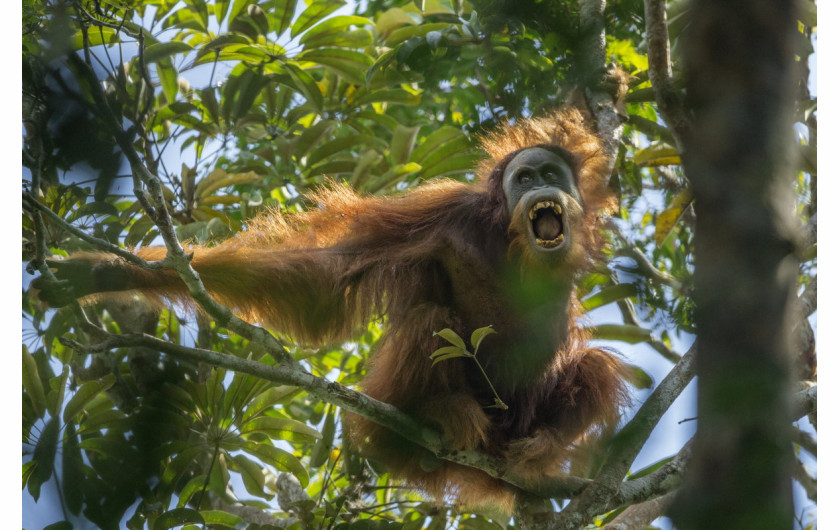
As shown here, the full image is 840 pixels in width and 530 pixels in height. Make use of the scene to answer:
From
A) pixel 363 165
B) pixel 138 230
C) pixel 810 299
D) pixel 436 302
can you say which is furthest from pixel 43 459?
pixel 810 299

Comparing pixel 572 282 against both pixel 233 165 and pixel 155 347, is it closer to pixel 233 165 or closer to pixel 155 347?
pixel 155 347

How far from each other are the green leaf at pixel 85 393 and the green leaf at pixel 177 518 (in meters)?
0.59

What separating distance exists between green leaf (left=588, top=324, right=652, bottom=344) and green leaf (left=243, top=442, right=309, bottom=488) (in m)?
1.89

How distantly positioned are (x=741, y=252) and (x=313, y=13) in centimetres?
403

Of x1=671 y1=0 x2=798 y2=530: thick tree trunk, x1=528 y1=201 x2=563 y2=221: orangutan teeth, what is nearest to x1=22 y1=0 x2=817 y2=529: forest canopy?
x1=671 y1=0 x2=798 y2=530: thick tree trunk

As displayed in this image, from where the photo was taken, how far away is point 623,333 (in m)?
4.57

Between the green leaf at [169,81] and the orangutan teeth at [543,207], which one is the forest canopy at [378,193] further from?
the orangutan teeth at [543,207]

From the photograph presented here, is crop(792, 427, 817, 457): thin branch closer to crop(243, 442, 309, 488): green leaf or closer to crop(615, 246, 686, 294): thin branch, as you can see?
crop(615, 246, 686, 294): thin branch

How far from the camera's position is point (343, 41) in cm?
482

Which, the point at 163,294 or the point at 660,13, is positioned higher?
the point at 660,13

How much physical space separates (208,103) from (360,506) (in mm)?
2546

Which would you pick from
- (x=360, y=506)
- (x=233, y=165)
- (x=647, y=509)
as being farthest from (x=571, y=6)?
(x=233, y=165)

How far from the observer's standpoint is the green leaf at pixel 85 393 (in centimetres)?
330

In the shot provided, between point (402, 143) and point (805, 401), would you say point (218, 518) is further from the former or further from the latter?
point (805, 401)
